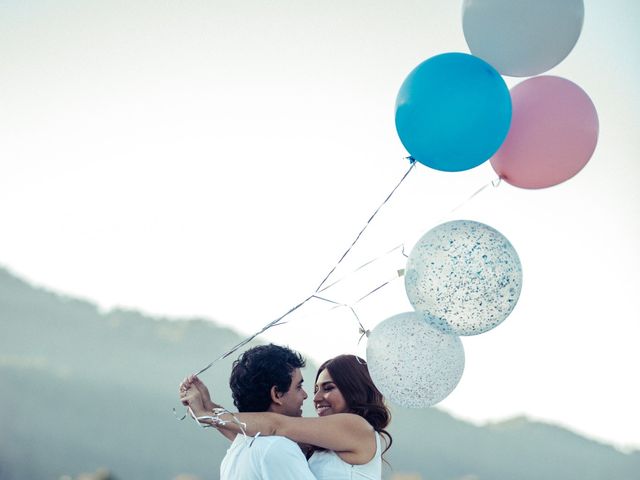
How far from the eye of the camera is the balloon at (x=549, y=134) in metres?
2.08

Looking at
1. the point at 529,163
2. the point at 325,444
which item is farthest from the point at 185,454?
the point at 529,163

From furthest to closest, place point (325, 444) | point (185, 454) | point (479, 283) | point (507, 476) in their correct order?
1. point (507, 476)
2. point (185, 454)
3. point (325, 444)
4. point (479, 283)

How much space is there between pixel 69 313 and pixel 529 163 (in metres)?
5.98

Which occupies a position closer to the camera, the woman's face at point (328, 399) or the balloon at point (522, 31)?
the balloon at point (522, 31)

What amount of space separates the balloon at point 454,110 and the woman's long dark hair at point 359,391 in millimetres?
764

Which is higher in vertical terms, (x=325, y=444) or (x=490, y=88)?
(x=490, y=88)

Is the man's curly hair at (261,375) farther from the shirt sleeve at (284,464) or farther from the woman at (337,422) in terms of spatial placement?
the shirt sleeve at (284,464)

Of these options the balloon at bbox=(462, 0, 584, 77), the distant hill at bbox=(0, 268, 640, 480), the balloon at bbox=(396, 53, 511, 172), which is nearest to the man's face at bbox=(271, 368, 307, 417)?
the balloon at bbox=(396, 53, 511, 172)

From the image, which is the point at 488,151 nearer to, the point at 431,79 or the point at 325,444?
the point at 431,79

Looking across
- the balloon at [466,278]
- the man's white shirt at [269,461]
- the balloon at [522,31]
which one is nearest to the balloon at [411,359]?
the balloon at [466,278]

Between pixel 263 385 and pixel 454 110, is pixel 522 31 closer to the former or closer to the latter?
pixel 454 110

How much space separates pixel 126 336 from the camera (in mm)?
7289

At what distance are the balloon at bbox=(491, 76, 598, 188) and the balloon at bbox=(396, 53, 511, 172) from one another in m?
0.13

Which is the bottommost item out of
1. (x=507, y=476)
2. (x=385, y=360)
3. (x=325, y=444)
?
(x=325, y=444)
